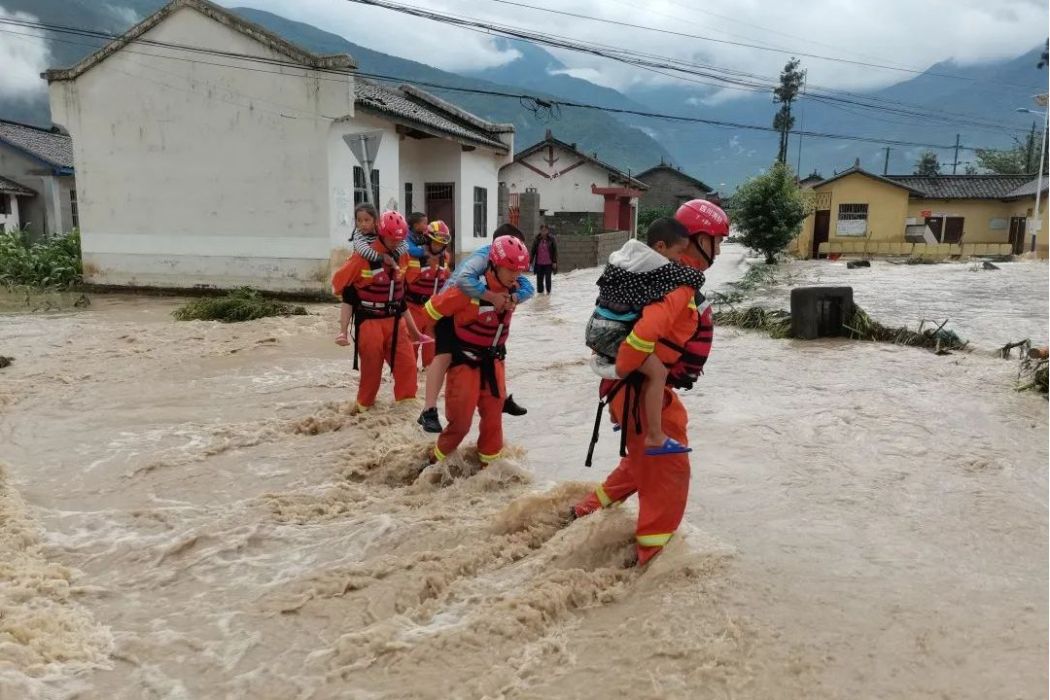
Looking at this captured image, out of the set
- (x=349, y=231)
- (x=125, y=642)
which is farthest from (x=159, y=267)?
(x=125, y=642)

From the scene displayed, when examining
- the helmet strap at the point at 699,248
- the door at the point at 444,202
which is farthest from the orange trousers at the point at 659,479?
the door at the point at 444,202

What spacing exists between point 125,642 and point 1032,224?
132 ft

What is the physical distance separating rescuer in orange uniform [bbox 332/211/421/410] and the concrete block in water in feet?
21.1

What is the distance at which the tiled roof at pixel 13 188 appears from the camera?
26.5 metres

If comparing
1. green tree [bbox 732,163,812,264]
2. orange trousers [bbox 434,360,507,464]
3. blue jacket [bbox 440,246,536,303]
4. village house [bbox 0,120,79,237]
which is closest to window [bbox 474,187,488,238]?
green tree [bbox 732,163,812,264]

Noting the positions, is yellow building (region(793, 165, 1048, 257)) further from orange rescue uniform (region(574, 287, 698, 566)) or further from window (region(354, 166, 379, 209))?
orange rescue uniform (region(574, 287, 698, 566))

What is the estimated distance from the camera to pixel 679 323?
3.37 meters

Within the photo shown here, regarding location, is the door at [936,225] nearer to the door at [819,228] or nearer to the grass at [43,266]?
the door at [819,228]

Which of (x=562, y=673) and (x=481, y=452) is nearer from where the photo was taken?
(x=562, y=673)

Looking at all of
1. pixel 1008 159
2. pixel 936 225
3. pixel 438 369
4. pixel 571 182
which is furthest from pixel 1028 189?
pixel 438 369

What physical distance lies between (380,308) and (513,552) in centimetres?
307

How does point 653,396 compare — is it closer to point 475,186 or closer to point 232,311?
point 232,311

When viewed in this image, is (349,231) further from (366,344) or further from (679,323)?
(679,323)

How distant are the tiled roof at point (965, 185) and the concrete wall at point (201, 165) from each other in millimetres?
31956
